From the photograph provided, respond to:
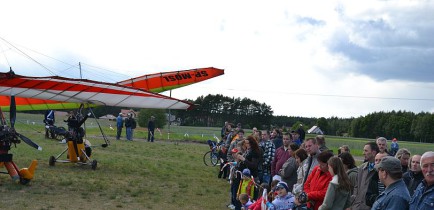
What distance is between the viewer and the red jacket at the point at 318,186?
17.0 feet

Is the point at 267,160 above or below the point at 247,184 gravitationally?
above

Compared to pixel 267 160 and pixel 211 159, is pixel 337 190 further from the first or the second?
pixel 211 159

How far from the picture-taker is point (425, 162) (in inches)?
137

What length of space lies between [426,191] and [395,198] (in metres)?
0.26

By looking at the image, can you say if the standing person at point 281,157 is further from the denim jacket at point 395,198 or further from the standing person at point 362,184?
the denim jacket at point 395,198

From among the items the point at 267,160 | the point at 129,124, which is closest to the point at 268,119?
the point at 129,124

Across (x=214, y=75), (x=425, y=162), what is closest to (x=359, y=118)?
(x=214, y=75)

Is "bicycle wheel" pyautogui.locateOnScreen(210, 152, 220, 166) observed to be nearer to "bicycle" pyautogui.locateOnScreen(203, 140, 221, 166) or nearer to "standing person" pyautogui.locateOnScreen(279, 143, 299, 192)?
"bicycle" pyautogui.locateOnScreen(203, 140, 221, 166)

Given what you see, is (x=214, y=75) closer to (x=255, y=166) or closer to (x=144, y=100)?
(x=144, y=100)

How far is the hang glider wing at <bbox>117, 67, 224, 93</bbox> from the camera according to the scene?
16938mm

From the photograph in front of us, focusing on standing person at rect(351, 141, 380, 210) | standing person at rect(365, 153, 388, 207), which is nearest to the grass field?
standing person at rect(351, 141, 380, 210)

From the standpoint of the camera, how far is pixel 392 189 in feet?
11.9

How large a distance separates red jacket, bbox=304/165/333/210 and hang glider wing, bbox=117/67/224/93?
12025 mm

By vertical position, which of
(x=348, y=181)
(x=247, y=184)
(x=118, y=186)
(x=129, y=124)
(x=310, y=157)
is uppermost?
(x=129, y=124)
